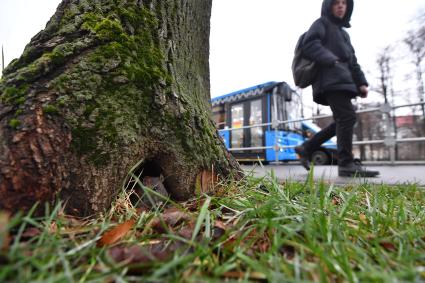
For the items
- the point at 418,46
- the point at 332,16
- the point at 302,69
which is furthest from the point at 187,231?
the point at 418,46

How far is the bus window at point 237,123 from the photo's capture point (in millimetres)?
9180

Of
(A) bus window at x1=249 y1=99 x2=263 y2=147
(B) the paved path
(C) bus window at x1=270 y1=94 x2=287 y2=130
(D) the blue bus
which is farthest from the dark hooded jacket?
(A) bus window at x1=249 y1=99 x2=263 y2=147

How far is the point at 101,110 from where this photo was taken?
1053 millimetres

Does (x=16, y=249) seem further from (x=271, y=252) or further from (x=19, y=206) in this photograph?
(x=271, y=252)

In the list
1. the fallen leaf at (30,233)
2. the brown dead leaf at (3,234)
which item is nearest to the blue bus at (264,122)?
the fallen leaf at (30,233)

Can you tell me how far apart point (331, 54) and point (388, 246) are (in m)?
2.48

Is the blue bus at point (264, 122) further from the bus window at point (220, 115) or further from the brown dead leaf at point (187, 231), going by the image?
the brown dead leaf at point (187, 231)

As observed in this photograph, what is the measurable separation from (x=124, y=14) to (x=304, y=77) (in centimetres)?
230

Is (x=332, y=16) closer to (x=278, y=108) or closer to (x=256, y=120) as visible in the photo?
(x=278, y=108)

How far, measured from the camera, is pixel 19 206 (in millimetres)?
802

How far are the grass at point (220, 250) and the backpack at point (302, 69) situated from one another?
7.44ft

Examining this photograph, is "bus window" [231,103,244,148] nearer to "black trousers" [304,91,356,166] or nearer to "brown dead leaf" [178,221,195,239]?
"black trousers" [304,91,356,166]

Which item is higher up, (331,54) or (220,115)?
(220,115)

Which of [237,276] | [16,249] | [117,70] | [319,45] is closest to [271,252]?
[237,276]
